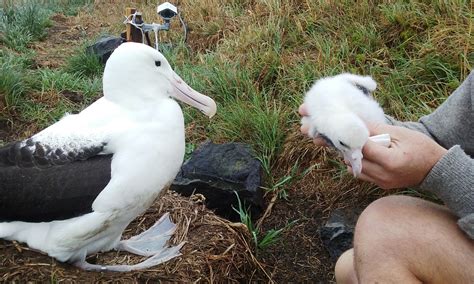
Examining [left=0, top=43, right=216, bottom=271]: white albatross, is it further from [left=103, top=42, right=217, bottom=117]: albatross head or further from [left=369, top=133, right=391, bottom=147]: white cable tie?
[left=369, top=133, right=391, bottom=147]: white cable tie

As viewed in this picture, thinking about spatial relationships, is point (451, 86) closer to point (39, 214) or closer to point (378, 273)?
point (378, 273)

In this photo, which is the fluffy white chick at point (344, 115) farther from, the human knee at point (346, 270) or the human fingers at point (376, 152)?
the human knee at point (346, 270)

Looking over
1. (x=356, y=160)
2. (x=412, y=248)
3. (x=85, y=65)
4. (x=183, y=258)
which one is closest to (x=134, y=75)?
(x=183, y=258)

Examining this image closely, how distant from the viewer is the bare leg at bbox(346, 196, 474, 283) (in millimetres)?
1566

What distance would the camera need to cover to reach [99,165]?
78.5 inches

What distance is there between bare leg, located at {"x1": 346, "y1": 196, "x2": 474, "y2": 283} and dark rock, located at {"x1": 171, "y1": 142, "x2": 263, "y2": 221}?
118 centimetres

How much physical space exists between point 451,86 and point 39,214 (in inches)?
84.0

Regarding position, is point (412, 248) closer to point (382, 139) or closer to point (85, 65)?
point (382, 139)

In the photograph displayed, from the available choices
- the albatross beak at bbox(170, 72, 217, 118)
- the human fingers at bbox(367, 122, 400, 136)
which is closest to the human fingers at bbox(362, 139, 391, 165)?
the human fingers at bbox(367, 122, 400, 136)

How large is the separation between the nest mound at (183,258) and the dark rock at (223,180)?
12 centimetres

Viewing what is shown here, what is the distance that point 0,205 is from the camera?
2.04 meters

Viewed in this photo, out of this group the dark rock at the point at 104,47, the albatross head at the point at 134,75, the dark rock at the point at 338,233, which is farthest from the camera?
the dark rock at the point at 104,47

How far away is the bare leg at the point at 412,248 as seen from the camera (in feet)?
5.14

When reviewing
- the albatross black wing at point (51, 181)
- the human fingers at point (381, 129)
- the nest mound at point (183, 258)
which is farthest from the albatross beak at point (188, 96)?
the human fingers at point (381, 129)
